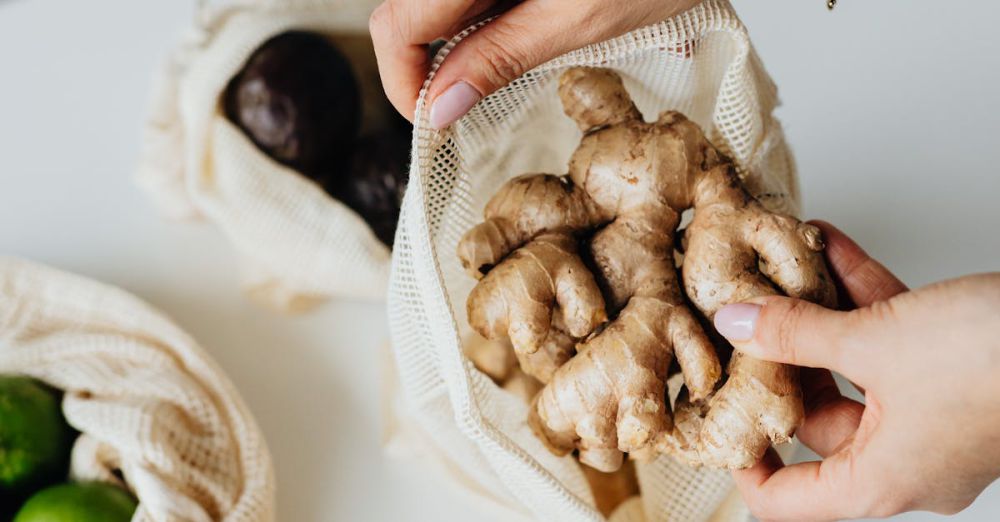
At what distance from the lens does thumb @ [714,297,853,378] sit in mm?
477

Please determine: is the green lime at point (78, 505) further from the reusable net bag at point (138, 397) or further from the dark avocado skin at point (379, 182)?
the dark avocado skin at point (379, 182)

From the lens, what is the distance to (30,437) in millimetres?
659

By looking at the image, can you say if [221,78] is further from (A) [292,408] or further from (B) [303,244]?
(A) [292,408]

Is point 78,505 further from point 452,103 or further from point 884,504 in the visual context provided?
point 884,504

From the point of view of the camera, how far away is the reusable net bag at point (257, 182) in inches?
30.4

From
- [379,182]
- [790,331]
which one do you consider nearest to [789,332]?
[790,331]

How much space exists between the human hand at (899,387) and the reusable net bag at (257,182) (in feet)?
1.25

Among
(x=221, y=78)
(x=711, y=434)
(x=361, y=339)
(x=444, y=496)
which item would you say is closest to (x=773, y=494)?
(x=711, y=434)

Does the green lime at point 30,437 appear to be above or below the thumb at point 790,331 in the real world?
below

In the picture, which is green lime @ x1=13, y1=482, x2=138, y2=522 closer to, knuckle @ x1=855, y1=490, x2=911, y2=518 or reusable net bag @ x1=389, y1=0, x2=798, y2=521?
reusable net bag @ x1=389, y1=0, x2=798, y2=521

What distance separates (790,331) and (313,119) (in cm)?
47

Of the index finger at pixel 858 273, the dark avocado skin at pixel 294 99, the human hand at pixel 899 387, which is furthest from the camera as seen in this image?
the dark avocado skin at pixel 294 99

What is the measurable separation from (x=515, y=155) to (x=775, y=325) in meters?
0.28

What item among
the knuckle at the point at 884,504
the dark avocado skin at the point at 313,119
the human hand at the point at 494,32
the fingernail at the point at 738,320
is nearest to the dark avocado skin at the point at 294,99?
the dark avocado skin at the point at 313,119
